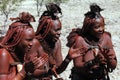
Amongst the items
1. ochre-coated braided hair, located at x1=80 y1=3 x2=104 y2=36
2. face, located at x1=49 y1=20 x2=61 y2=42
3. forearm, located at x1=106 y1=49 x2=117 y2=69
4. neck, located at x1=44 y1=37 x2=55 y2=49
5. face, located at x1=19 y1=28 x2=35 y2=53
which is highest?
face, located at x1=19 y1=28 x2=35 y2=53

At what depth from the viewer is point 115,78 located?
31.6 ft

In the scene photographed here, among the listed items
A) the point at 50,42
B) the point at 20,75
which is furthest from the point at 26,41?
the point at 50,42

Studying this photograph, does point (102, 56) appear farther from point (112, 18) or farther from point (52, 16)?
point (112, 18)

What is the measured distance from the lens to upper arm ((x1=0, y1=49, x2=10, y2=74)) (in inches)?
177

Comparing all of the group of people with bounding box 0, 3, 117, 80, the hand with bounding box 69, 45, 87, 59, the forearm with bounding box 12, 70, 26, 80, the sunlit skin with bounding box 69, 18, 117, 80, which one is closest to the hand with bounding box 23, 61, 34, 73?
the forearm with bounding box 12, 70, 26, 80

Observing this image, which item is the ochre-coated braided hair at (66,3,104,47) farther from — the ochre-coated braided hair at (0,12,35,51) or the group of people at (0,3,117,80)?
the ochre-coated braided hair at (0,12,35,51)

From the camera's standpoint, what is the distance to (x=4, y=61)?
451cm

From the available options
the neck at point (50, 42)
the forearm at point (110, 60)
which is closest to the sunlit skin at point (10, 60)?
the neck at point (50, 42)

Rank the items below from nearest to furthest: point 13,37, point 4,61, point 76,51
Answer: point 4,61
point 13,37
point 76,51

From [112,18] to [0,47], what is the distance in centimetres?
1616

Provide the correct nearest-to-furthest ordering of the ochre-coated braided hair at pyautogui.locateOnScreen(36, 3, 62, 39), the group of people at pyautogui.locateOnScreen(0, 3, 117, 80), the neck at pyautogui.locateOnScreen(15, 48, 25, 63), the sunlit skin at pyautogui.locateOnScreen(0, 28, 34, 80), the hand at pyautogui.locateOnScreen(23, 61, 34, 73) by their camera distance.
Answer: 1. the hand at pyautogui.locateOnScreen(23, 61, 34, 73)
2. the sunlit skin at pyautogui.locateOnScreen(0, 28, 34, 80)
3. the neck at pyautogui.locateOnScreen(15, 48, 25, 63)
4. the group of people at pyautogui.locateOnScreen(0, 3, 117, 80)
5. the ochre-coated braided hair at pyautogui.locateOnScreen(36, 3, 62, 39)

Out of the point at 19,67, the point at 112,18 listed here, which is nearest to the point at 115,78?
the point at 19,67

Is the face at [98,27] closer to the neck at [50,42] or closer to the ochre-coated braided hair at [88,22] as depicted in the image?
the ochre-coated braided hair at [88,22]

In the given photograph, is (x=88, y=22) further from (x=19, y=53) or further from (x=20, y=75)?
(x=20, y=75)
